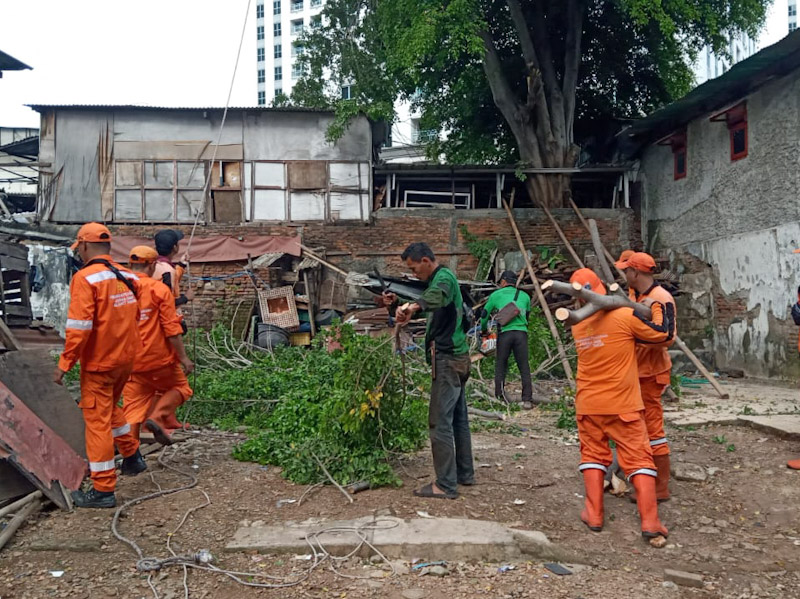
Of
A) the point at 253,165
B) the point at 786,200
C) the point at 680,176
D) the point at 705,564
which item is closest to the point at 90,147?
the point at 253,165

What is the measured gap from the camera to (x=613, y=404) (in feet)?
14.0

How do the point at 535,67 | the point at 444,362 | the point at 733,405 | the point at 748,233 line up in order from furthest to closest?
the point at 535,67 → the point at 748,233 → the point at 733,405 → the point at 444,362

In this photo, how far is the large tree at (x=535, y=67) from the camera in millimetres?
14383

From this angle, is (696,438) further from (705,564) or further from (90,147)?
(90,147)

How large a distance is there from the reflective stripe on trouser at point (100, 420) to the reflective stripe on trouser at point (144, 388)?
Answer: 632mm

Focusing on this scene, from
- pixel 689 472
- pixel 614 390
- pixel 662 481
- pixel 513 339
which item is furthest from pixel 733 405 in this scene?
pixel 614 390

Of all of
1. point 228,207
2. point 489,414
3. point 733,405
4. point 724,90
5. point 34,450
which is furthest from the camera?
point 228,207

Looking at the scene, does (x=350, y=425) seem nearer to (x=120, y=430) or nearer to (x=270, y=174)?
(x=120, y=430)

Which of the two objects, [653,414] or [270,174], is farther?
[270,174]

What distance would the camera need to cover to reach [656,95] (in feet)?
60.2

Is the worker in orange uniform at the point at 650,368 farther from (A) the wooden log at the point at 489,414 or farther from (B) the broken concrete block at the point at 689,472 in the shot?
(A) the wooden log at the point at 489,414

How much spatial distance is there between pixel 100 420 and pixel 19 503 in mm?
709

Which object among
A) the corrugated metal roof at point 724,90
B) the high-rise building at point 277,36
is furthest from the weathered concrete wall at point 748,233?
the high-rise building at point 277,36

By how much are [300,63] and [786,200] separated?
17626 mm
